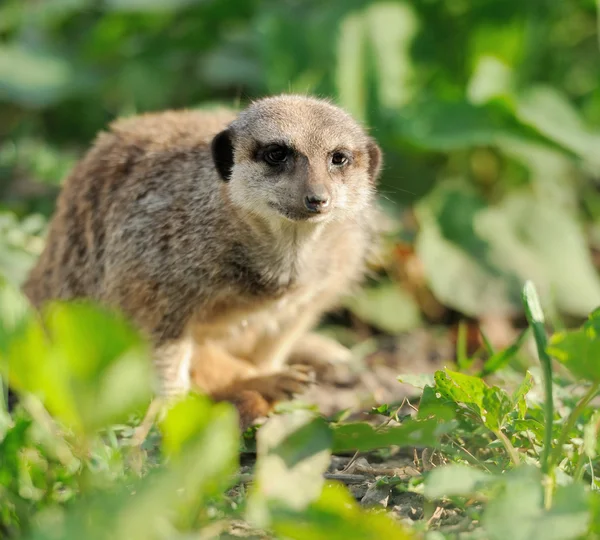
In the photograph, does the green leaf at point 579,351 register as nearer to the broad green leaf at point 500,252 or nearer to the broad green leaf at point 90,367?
the broad green leaf at point 90,367

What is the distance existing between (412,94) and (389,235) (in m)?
1.08

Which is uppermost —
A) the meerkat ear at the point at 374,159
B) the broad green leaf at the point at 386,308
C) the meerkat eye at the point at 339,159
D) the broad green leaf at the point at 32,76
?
the meerkat eye at the point at 339,159

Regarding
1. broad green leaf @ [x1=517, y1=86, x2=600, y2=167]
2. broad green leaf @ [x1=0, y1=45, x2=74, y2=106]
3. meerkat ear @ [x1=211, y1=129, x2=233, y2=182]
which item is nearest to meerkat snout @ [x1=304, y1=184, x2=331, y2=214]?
meerkat ear @ [x1=211, y1=129, x2=233, y2=182]

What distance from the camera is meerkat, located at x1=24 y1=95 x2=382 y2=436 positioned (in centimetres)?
329

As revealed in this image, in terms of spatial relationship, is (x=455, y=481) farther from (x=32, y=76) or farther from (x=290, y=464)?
(x=32, y=76)

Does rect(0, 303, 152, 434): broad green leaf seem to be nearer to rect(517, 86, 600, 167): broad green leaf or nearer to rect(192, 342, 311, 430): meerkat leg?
rect(192, 342, 311, 430): meerkat leg

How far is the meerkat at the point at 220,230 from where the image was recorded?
10.8 ft

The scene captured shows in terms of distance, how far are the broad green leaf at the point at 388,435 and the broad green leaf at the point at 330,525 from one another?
48cm

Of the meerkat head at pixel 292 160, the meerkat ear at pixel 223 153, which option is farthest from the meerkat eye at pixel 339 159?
the meerkat ear at pixel 223 153

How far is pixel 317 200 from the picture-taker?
10.1 ft

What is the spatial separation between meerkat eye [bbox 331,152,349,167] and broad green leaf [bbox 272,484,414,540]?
1909mm

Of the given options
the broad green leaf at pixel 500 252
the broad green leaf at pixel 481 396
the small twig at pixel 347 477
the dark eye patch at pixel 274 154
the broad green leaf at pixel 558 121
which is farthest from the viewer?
the broad green leaf at pixel 500 252

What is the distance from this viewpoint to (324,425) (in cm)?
210

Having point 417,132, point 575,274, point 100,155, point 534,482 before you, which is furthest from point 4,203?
point 534,482
